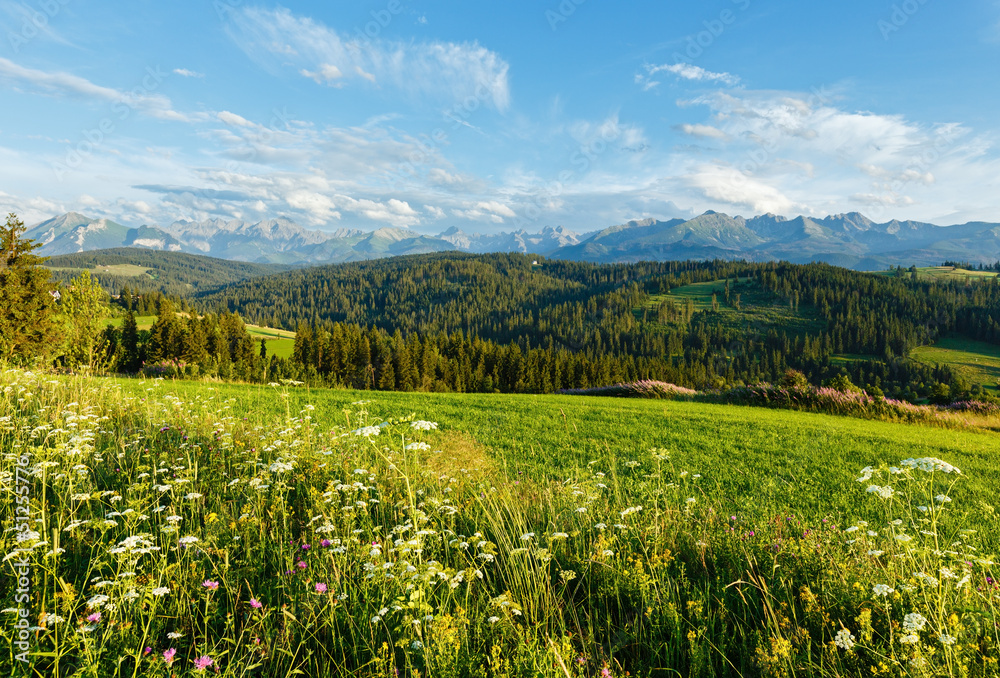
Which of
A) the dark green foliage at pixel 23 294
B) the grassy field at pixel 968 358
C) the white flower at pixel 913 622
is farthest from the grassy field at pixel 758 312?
the white flower at pixel 913 622

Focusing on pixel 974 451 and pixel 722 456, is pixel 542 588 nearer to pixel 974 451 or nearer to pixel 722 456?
pixel 722 456

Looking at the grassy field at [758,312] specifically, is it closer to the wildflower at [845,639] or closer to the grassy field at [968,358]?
the grassy field at [968,358]

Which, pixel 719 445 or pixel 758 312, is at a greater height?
pixel 719 445

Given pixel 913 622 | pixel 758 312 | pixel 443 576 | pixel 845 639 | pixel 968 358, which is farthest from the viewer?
pixel 758 312

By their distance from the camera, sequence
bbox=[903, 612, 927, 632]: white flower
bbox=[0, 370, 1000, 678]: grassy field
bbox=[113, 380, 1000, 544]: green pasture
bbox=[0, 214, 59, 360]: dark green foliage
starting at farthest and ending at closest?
bbox=[0, 214, 59, 360]: dark green foliage → bbox=[113, 380, 1000, 544]: green pasture → bbox=[0, 370, 1000, 678]: grassy field → bbox=[903, 612, 927, 632]: white flower

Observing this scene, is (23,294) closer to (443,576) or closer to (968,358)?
(443,576)

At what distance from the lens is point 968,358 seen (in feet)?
436

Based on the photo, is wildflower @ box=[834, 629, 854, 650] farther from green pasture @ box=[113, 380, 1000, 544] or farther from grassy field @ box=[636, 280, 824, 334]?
grassy field @ box=[636, 280, 824, 334]

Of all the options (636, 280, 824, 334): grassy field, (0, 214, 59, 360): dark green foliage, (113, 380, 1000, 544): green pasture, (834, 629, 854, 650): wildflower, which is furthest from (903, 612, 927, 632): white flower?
(636, 280, 824, 334): grassy field

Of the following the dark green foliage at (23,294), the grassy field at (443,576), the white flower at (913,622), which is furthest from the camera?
the dark green foliage at (23,294)

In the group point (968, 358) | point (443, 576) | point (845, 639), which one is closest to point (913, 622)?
point (845, 639)

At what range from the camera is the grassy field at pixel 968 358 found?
387 ft

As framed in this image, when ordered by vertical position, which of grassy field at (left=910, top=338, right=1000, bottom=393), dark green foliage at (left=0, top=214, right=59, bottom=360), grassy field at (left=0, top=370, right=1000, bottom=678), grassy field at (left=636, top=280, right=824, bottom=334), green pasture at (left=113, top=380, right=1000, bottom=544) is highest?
dark green foliage at (left=0, top=214, right=59, bottom=360)

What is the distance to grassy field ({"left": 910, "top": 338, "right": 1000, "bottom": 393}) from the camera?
4645 inches
